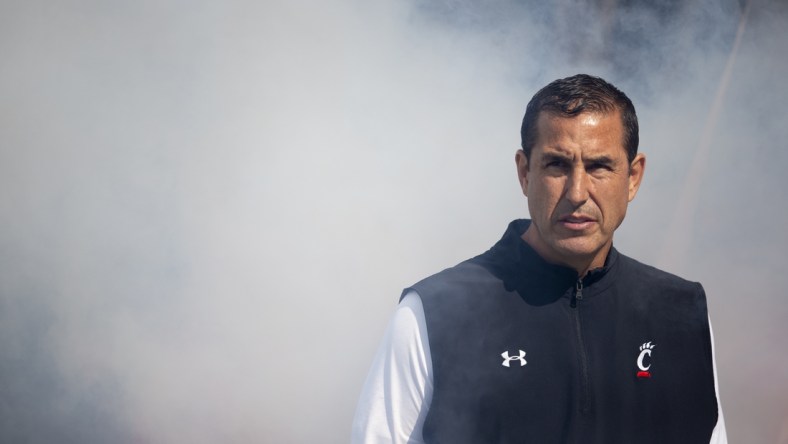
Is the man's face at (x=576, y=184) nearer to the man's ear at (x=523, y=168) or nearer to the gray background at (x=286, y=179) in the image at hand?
the man's ear at (x=523, y=168)

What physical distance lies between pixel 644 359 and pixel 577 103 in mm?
555

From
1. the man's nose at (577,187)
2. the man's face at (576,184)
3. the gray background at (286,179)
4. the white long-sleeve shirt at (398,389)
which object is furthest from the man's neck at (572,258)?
the gray background at (286,179)

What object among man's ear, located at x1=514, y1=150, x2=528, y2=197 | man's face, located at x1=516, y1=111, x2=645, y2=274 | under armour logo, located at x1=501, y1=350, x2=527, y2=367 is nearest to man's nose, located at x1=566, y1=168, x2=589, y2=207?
man's face, located at x1=516, y1=111, x2=645, y2=274

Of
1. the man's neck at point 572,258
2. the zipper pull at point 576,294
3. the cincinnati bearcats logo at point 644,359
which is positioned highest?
the man's neck at point 572,258

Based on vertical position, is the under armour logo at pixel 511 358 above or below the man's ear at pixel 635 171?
below

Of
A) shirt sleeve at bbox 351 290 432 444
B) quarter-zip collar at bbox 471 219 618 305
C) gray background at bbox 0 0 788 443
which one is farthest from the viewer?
gray background at bbox 0 0 788 443

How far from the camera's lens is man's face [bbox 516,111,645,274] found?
1656mm

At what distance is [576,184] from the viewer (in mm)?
1649

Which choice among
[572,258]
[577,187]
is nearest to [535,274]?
[572,258]

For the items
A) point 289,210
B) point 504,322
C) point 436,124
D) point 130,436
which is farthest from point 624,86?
point 130,436

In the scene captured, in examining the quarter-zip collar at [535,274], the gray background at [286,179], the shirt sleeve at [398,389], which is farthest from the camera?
the gray background at [286,179]

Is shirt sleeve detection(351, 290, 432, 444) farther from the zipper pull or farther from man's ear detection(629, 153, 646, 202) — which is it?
man's ear detection(629, 153, 646, 202)

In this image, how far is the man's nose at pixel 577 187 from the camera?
Result: 5.39 ft

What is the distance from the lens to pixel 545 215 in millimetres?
1671
